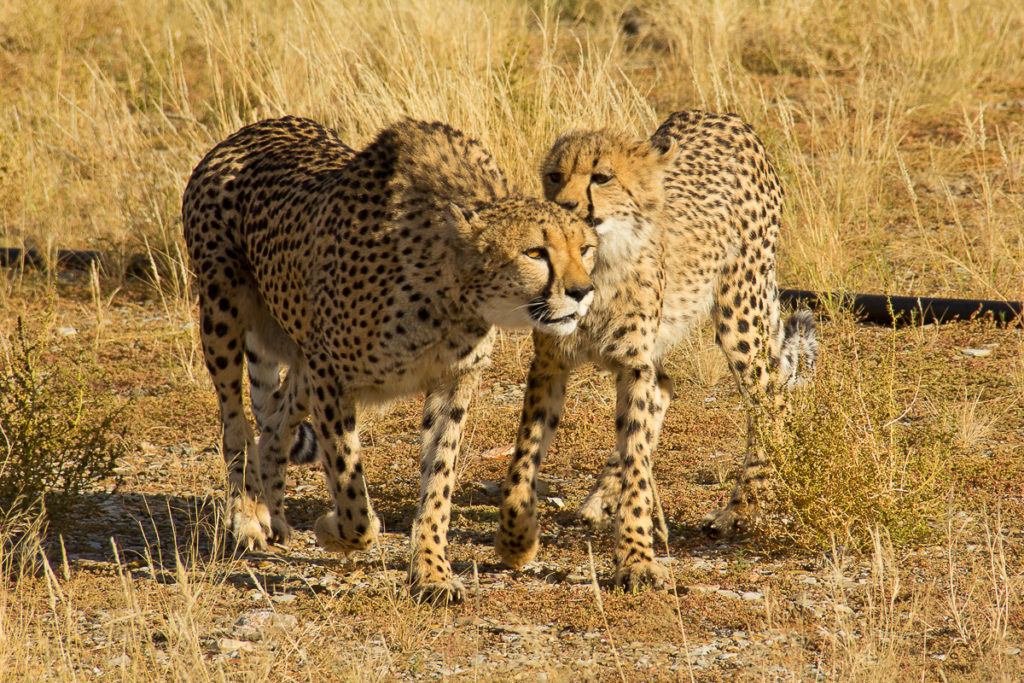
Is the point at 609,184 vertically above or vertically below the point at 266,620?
above

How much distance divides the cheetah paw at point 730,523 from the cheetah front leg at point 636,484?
14.5 inches

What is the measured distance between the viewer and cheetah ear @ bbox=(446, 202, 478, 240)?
10.7ft

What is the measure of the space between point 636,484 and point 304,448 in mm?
1533

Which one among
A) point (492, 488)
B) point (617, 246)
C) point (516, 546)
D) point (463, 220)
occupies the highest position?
point (463, 220)

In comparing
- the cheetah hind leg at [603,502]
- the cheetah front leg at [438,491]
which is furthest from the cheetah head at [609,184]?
the cheetah hind leg at [603,502]

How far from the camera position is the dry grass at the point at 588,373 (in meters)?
3.18

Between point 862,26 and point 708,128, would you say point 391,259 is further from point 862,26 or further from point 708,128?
point 862,26

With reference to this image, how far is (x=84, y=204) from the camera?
7359 millimetres

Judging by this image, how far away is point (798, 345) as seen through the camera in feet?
15.3

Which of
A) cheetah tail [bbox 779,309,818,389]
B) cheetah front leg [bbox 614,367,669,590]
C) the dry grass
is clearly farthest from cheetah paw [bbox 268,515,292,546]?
cheetah tail [bbox 779,309,818,389]

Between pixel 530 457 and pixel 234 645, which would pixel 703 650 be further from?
pixel 234 645

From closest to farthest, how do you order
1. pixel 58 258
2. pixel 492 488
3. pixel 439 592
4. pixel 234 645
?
1. pixel 234 645
2. pixel 439 592
3. pixel 492 488
4. pixel 58 258

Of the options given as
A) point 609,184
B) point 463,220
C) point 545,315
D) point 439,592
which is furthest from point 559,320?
point 439,592

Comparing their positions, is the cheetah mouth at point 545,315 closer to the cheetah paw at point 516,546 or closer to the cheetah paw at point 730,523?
the cheetah paw at point 516,546
